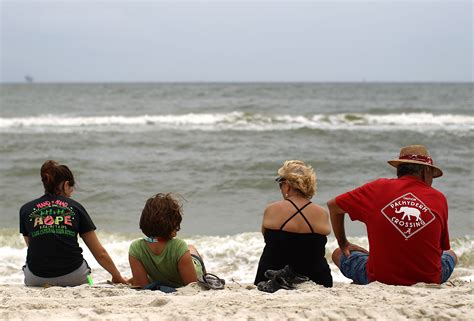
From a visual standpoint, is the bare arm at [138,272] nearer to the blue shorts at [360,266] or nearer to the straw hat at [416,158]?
the blue shorts at [360,266]

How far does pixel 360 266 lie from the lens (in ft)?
13.6

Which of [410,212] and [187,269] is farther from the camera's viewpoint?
[187,269]

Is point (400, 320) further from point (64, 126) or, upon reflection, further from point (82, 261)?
point (64, 126)

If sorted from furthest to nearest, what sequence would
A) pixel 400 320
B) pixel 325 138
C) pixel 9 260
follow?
pixel 325 138 < pixel 9 260 < pixel 400 320

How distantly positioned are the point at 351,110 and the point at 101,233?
2398cm

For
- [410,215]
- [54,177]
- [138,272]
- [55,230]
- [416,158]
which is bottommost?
[138,272]

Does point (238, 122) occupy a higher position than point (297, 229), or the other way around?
point (238, 122)

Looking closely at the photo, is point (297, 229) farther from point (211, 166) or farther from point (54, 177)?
point (211, 166)

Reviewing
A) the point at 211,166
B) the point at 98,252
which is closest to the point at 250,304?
the point at 98,252

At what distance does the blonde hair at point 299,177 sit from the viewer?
386cm

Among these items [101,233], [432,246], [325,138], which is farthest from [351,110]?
[432,246]

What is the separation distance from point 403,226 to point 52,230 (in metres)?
2.37

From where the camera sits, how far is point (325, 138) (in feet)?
55.3

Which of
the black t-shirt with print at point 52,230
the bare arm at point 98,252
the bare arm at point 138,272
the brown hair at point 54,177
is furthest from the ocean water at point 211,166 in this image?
the brown hair at point 54,177
